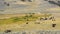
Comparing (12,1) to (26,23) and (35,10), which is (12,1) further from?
(26,23)

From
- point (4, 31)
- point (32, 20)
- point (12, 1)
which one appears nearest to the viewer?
point (4, 31)

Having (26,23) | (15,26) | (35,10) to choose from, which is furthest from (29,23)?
(35,10)

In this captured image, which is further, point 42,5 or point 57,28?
point 42,5

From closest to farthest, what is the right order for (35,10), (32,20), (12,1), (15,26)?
1. (15,26)
2. (32,20)
3. (35,10)
4. (12,1)

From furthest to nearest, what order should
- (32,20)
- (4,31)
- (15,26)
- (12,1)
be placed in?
(12,1)
(32,20)
(15,26)
(4,31)

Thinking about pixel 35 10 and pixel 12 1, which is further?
pixel 12 1

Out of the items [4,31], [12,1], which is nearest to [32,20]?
[4,31]

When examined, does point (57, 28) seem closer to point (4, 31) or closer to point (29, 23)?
point (29, 23)

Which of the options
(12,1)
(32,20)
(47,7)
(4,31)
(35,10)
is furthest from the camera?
(12,1)
